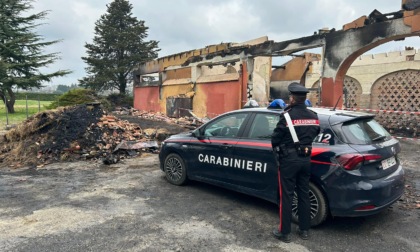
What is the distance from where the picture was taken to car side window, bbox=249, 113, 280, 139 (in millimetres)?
4344

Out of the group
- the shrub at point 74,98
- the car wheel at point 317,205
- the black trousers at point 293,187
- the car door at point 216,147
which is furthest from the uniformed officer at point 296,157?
the shrub at point 74,98

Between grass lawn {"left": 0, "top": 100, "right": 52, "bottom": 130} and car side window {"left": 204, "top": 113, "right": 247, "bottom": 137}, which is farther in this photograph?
grass lawn {"left": 0, "top": 100, "right": 52, "bottom": 130}

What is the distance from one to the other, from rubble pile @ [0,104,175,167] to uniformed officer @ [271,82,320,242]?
5.37 meters

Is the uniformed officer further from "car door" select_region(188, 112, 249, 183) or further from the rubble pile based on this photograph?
the rubble pile

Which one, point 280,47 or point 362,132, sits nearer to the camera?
point 362,132

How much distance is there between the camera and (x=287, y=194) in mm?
3588

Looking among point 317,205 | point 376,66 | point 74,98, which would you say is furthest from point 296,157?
point 74,98

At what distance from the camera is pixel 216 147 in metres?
4.92

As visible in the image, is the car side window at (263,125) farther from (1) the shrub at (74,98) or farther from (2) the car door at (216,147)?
(1) the shrub at (74,98)

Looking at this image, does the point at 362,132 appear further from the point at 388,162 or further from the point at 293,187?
the point at 293,187

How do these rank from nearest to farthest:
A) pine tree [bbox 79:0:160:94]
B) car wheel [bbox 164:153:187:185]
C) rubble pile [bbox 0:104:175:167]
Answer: car wheel [bbox 164:153:187:185] < rubble pile [bbox 0:104:175:167] < pine tree [bbox 79:0:160:94]

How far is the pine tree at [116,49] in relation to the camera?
107 feet

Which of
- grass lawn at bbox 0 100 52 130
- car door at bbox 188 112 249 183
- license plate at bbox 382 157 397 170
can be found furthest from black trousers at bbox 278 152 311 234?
grass lawn at bbox 0 100 52 130

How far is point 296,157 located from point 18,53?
28731 mm
